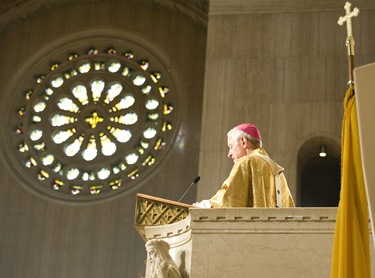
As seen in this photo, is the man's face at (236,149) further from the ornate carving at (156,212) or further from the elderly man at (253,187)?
the ornate carving at (156,212)

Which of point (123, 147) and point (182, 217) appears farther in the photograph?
point (123, 147)

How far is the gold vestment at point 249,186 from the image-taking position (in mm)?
5262

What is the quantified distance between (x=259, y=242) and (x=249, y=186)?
0.61 m

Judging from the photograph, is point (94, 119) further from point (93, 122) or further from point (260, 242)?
point (260, 242)

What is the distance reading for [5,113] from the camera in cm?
1484

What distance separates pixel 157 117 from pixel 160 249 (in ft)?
31.4

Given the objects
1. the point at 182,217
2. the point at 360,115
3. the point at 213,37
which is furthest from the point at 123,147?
the point at 360,115

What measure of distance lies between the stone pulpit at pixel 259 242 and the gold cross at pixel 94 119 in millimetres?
9854

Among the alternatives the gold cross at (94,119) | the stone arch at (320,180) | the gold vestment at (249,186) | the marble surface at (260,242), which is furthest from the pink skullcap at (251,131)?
the gold cross at (94,119)

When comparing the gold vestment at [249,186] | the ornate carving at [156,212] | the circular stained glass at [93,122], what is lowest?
the ornate carving at [156,212]

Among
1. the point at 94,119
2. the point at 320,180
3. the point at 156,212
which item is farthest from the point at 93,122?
the point at 156,212

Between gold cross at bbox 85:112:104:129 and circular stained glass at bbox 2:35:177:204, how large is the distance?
16mm

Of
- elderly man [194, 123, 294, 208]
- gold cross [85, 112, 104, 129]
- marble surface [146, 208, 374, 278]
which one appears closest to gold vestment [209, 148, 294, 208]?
elderly man [194, 123, 294, 208]

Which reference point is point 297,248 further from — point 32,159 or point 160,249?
point 32,159
